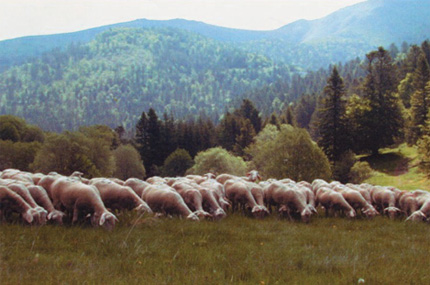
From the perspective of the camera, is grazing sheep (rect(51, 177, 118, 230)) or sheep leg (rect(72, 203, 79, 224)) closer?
grazing sheep (rect(51, 177, 118, 230))

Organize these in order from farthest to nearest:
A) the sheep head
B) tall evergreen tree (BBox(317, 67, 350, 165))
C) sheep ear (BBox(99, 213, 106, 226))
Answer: tall evergreen tree (BBox(317, 67, 350, 165)) → the sheep head → sheep ear (BBox(99, 213, 106, 226))

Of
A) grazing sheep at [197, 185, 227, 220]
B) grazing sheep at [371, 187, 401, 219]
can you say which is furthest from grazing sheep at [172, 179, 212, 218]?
grazing sheep at [371, 187, 401, 219]

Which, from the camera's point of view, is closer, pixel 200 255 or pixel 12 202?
pixel 200 255

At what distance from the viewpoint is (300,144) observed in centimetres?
5734

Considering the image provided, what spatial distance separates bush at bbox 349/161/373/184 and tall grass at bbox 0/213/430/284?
5624 centimetres

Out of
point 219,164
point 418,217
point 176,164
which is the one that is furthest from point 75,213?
point 176,164

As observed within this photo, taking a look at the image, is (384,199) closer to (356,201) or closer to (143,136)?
(356,201)

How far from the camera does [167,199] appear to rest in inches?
548

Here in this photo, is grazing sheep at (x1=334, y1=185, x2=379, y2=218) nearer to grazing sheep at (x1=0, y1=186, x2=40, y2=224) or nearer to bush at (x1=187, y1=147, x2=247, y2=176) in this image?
grazing sheep at (x1=0, y1=186, x2=40, y2=224)

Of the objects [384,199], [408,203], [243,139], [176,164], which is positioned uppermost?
[408,203]

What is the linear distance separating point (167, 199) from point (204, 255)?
5751mm

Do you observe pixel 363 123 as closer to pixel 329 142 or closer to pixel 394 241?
pixel 329 142

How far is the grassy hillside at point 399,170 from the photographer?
60.4m

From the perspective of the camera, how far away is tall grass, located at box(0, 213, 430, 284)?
22.7 feet
